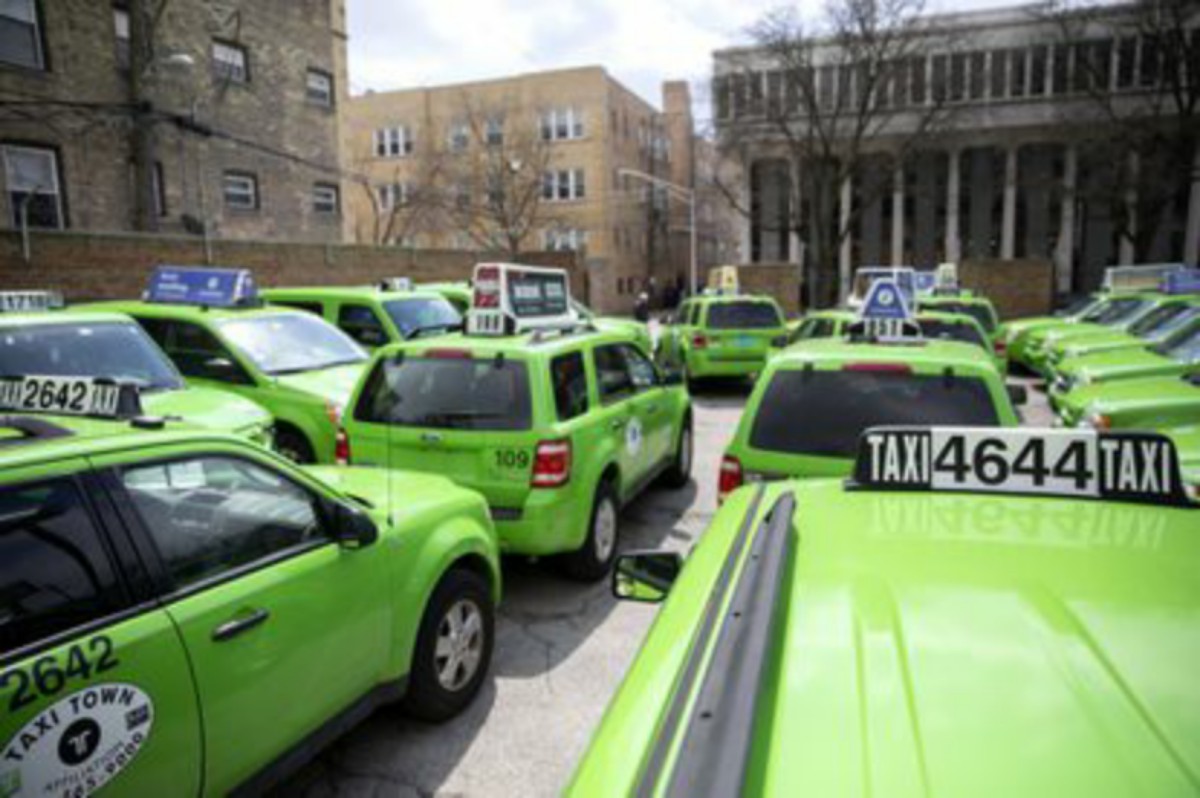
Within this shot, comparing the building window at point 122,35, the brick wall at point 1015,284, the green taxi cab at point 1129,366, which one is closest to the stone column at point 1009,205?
the brick wall at point 1015,284

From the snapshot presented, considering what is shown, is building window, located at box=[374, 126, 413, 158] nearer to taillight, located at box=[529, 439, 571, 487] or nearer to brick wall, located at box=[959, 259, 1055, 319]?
brick wall, located at box=[959, 259, 1055, 319]

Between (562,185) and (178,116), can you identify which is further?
(562,185)

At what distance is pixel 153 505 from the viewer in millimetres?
2723

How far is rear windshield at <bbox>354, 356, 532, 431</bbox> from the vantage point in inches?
209

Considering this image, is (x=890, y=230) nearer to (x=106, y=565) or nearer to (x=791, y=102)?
(x=791, y=102)

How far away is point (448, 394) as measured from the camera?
5465mm

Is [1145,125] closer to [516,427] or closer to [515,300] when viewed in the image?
[515,300]

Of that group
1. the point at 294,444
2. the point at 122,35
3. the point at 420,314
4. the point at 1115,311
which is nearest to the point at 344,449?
the point at 294,444

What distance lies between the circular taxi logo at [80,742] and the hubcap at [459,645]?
5.52ft

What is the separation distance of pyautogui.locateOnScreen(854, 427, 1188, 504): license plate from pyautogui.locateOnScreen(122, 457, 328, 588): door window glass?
A: 223 cm

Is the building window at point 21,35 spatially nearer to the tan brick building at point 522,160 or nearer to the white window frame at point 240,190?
the white window frame at point 240,190

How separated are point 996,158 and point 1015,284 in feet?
88.6

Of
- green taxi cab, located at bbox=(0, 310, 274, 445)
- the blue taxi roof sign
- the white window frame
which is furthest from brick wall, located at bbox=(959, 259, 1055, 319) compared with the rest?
green taxi cab, located at bbox=(0, 310, 274, 445)

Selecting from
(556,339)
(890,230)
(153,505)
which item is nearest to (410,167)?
(890,230)
